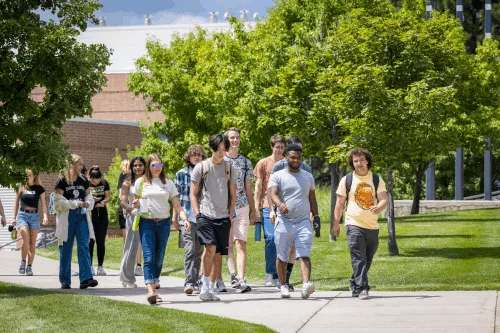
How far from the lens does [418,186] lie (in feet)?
134

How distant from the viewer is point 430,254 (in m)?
20.7

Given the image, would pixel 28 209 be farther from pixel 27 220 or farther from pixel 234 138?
pixel 234 138

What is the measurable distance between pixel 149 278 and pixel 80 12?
456cm

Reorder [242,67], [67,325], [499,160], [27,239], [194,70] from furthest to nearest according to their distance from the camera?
[499,160] → [194,70] → [242,67] → [27,239] → [67,325]

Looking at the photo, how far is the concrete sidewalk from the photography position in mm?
10242

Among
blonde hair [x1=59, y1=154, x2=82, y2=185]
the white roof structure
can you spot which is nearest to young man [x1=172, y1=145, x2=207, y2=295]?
blonde hair [x1=59, y1=154, x2=82, y2=185]

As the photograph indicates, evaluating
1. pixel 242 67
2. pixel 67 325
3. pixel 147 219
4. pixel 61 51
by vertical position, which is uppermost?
pixel 242 67

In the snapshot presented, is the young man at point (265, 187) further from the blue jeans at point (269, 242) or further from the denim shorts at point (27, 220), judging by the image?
the denim shorts at point (27, 220)

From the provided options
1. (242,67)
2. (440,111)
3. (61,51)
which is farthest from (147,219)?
(242,67)

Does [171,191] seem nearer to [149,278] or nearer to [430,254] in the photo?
[149,278]

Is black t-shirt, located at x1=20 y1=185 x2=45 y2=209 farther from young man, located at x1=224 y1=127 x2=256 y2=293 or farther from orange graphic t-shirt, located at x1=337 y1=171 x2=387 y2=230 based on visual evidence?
orange graphic t-shirt, located at x1=337 y1=171 x2=387 y2=230

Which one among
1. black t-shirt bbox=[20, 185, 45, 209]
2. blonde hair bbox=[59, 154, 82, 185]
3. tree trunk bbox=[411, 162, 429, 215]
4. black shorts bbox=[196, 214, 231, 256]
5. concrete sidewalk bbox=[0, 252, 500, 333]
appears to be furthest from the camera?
tree trunk bbox=[411, 162, 429, 215]

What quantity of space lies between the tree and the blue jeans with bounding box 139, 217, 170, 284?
238cm

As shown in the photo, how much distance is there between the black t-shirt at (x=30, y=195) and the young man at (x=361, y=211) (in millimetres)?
6818
